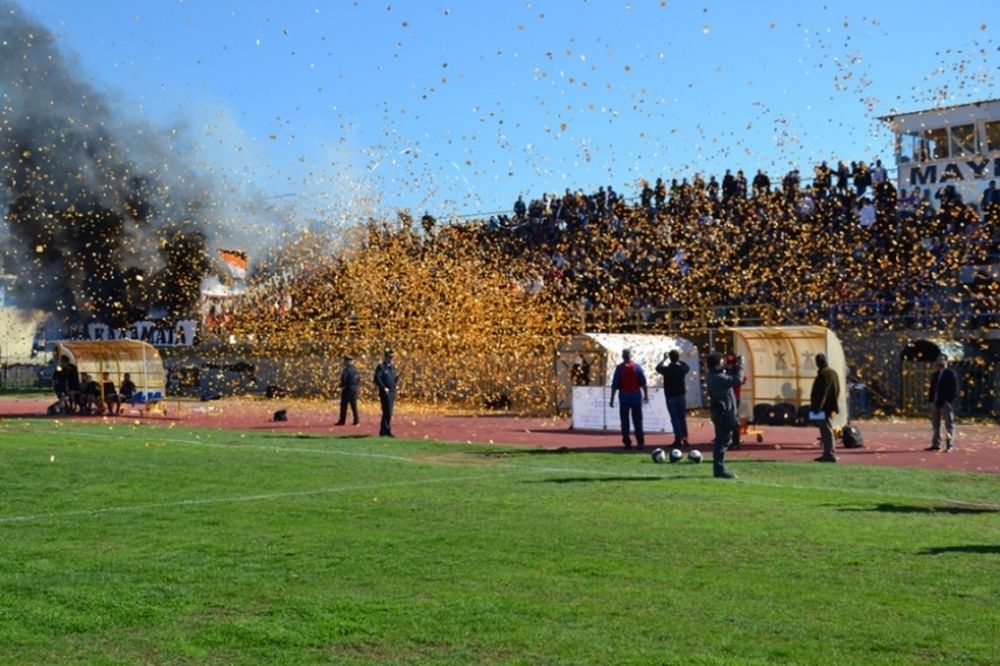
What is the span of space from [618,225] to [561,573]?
3219 centimetres

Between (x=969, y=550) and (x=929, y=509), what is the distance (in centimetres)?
331

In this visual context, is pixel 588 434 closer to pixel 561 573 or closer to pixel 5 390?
pixel 561 573

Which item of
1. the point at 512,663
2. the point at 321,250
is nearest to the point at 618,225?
the point at 321,250

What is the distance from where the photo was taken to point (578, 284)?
41.5 m

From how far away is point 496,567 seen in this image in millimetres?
10422

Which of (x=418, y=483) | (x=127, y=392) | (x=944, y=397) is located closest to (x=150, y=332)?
(x=127, y=392)

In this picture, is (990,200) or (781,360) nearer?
(781,360)

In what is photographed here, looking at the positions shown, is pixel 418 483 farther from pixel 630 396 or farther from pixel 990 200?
pixel 990 200

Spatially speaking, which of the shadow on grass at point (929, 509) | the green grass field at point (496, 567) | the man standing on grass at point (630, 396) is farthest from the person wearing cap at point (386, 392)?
the shadow on grass at point (929, 509)

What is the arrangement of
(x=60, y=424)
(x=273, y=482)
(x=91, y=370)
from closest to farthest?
(x=273, y=482)
(x=60, y=424)
(x=91, y=370)

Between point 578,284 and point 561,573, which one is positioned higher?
point 578,284

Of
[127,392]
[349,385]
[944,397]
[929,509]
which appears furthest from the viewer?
[127,392]

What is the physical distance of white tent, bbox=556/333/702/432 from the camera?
1128 inches

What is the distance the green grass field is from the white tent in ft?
35.2
